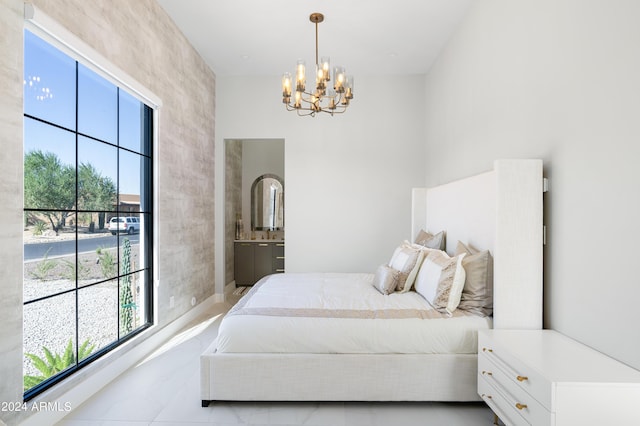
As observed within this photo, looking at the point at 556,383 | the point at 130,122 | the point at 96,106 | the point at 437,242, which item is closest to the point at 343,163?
the point at 437,242

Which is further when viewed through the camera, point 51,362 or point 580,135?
point 51,362

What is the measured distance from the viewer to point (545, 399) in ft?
4.95

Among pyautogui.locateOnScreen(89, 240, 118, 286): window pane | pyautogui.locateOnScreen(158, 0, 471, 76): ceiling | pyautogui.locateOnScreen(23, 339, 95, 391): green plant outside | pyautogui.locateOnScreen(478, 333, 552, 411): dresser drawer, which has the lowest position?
pyautogui.locateOnScreen(23, 339, 95, 391): green plant outside

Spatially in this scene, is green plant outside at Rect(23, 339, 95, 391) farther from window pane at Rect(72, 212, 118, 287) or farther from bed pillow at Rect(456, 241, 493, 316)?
bed pillow at Rect(456, 241, 493, 316)

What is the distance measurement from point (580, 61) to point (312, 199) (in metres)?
3.48

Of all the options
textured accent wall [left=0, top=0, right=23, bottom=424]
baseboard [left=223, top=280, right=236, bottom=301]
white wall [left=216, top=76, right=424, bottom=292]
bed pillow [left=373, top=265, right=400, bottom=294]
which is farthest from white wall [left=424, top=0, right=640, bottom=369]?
baseboard [left=223, top=280, right=236, bottom=301]

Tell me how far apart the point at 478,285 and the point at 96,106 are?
9.32 feet

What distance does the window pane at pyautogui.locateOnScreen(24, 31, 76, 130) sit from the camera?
6.41 feet

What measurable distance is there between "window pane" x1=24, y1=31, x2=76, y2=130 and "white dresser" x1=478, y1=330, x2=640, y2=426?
277cm

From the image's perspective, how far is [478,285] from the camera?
2354 mm

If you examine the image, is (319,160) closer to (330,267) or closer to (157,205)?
(330,267)

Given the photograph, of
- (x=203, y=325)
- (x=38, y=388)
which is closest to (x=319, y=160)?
(x=203, y=325)

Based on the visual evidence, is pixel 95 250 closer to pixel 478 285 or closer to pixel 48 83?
pixel 48 83

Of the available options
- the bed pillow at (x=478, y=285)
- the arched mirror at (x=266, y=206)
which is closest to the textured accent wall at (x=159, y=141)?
the arched mirror at (x=266, y=206)
